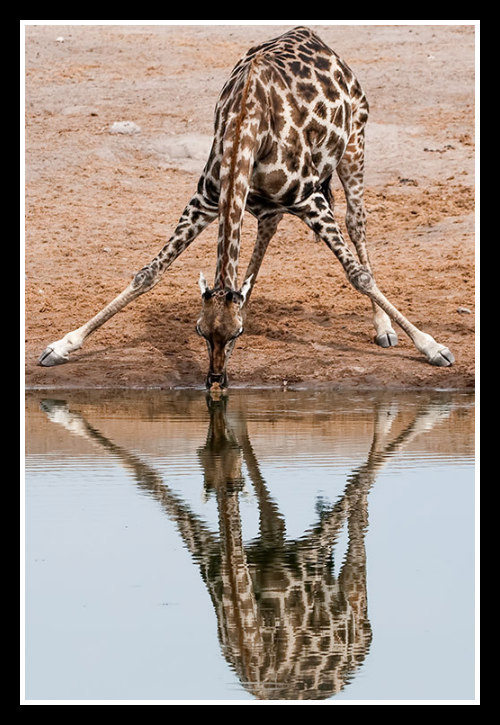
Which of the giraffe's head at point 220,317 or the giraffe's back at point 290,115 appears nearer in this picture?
the giraffe's head at point 220,317

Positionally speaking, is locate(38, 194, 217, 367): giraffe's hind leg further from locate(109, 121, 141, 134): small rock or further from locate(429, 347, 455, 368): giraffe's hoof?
locate(109, 121, 141, 134): small rock

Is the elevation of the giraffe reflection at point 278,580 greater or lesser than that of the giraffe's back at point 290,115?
lesser

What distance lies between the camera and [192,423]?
9.07 metres

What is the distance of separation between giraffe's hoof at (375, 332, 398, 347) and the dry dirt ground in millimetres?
117

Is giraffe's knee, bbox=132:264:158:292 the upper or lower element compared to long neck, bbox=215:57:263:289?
lower

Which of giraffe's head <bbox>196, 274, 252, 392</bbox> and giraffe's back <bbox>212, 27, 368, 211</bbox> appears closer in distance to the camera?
giraffe's head <bbox>196, 274, 252, 392</bbox>

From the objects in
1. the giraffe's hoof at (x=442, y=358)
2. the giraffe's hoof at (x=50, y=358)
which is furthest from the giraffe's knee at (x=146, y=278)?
the giraffe's hoof at (x=442, y=358)

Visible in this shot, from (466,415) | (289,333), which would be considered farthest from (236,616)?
→ (289,333)

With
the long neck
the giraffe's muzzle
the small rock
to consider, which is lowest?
the giraffe's muzzle

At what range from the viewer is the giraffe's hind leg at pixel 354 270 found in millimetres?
10305

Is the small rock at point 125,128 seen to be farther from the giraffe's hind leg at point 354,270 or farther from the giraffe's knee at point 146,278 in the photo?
the giraffe's hind leg at point 354,270

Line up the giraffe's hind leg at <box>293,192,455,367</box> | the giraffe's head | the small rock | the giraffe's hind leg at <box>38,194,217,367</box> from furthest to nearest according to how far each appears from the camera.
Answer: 1. the small rock
2. the giraffe's hind leg at <box>38,194,217,367</box>
3. the giraffe's hind leg at <box>293,192,455,367</box>
4. the giraffe's head

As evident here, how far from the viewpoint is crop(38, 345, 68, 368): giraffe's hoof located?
1100cm

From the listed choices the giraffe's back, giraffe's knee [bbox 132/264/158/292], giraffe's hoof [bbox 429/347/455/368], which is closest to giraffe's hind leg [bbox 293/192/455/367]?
giraffe's hoof [bbox 429/347/455/368]
